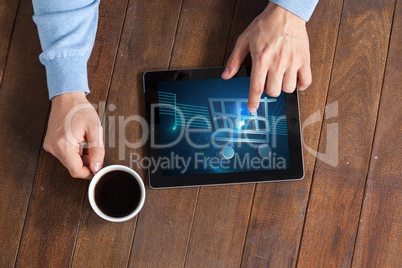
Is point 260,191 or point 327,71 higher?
point 327,71

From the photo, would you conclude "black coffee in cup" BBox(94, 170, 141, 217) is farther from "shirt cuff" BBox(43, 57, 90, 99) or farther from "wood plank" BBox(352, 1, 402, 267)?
"wood plank" BBox(352, 1, 402, 267)

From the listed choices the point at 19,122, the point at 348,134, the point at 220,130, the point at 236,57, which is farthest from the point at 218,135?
the point at 19,122

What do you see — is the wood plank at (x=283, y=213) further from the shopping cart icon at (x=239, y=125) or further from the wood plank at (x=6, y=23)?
the wood plank at (x=6, y=23)

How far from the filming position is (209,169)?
880 millimetres

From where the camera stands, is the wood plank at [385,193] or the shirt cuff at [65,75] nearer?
the shirt cuff at [65,75]

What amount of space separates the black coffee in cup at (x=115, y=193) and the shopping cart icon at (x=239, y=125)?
188 millimetres

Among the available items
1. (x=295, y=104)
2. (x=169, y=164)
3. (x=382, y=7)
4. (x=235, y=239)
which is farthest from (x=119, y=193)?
(x=382, y=7)

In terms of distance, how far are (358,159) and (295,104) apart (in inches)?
6.6

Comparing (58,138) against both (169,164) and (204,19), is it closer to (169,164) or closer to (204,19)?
(169,164)

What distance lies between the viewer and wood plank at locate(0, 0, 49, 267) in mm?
880

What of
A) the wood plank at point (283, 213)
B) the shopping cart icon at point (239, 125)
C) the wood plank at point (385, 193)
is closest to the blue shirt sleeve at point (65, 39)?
the shopping cart icon at point (239, 125)

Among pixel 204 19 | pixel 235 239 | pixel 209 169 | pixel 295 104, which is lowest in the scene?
pixel 235 239

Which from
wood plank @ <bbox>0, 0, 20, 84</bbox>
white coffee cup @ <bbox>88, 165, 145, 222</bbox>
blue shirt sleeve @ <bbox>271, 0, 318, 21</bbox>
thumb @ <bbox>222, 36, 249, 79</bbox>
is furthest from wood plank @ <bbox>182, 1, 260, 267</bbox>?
A: wood plank @ <bbox>0, 0, 20, 84</bbox>

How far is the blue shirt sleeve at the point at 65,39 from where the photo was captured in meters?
0.76
